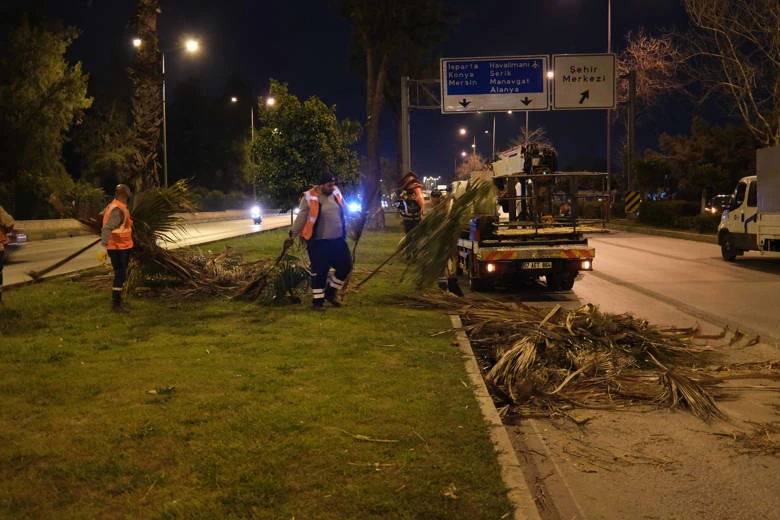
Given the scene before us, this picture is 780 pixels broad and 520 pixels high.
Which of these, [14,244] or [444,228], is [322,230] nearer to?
[444,228]

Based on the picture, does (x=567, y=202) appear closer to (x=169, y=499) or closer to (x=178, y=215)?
(x=178, y=215)

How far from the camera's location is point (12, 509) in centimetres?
374

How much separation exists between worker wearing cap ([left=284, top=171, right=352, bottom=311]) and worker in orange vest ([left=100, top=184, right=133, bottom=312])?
2.22 meters

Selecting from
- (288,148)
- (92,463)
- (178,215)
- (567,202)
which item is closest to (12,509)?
(92,463)

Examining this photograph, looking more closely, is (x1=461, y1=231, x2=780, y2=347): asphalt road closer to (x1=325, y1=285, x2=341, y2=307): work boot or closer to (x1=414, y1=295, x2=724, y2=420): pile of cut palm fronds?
(x1=414, y1=295, x2=724, y2=420): pile of cut palm fronds

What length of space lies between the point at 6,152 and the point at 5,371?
3686 cm

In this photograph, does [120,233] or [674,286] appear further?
[674,286]

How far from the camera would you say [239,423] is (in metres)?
5.07

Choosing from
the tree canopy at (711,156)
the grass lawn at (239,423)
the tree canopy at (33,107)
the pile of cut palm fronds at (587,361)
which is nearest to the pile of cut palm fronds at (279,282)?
the grass lawn at (239,423)

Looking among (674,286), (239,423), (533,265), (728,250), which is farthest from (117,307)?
(728,250)

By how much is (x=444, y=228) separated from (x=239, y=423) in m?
5.29

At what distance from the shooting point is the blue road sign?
28.1 meters

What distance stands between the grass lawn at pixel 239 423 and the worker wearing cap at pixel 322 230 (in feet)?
3.71

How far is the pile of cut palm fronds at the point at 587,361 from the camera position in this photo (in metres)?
6.44
